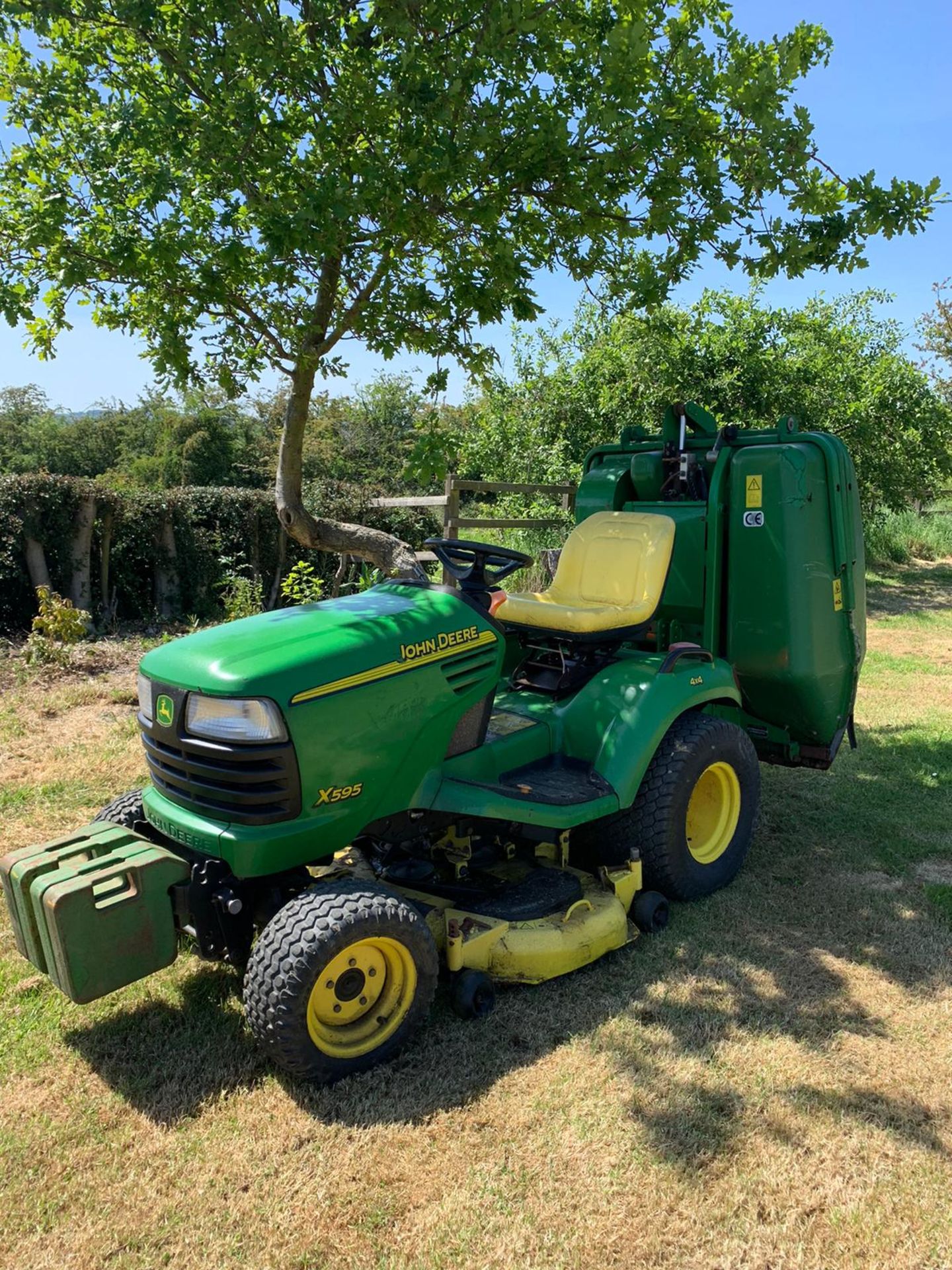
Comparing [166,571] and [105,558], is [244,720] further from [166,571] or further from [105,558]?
[166,571]

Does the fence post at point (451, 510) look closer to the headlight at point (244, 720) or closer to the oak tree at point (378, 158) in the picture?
the oak tree at point (378, 158)

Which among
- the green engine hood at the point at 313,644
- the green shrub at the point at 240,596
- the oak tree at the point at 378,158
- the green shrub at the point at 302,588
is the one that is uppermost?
the oak tree at the point at 378,158

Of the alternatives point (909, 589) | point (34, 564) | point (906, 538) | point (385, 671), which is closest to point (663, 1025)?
point (385, 671)

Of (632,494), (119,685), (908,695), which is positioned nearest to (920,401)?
Answer: (908,695)

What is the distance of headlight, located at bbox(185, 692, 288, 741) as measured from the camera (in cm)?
277

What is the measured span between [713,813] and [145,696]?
2.49m

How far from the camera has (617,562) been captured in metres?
4.24

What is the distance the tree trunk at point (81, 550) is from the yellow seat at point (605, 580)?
652cm

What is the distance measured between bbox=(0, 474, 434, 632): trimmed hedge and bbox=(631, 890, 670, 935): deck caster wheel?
730 cm

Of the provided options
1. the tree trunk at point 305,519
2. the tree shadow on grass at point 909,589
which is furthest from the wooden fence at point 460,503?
the tree shadow on grass at point 909,589

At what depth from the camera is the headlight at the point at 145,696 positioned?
10.0ft

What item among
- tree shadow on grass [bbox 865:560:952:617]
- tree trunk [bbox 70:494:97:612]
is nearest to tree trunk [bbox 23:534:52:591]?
tree trunk [bbox 70:494:97:612]

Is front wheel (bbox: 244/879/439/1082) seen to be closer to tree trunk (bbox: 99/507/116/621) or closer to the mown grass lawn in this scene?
the mown grass lawn

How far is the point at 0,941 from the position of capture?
3502 mm
